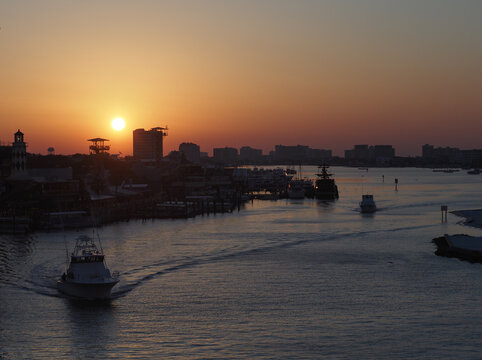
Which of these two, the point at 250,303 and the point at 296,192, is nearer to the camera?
the point at 250,303

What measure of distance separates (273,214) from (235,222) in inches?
428

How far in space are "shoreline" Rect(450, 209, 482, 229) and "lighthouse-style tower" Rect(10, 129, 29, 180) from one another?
49.2 m

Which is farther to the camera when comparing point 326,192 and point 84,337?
point 326,192

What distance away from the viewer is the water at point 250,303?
22.0 m

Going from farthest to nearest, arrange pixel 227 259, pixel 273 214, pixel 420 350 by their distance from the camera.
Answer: pixel 273 214
pixel 227 259
pixel 420 350

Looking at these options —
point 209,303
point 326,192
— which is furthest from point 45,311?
point 326,192

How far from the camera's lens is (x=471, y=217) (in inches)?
2566

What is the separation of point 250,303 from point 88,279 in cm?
792

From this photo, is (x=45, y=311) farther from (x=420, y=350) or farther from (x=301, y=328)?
(x=420, y=350)

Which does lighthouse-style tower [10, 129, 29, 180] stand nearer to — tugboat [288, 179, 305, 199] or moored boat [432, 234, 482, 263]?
moored boat [432, 234, 482, 263]

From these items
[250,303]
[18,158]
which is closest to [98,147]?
[18,158]

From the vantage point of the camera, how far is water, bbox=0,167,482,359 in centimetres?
2197

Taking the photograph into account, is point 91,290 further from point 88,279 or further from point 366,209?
point 366,209

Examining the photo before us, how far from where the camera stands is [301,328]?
23.8m
